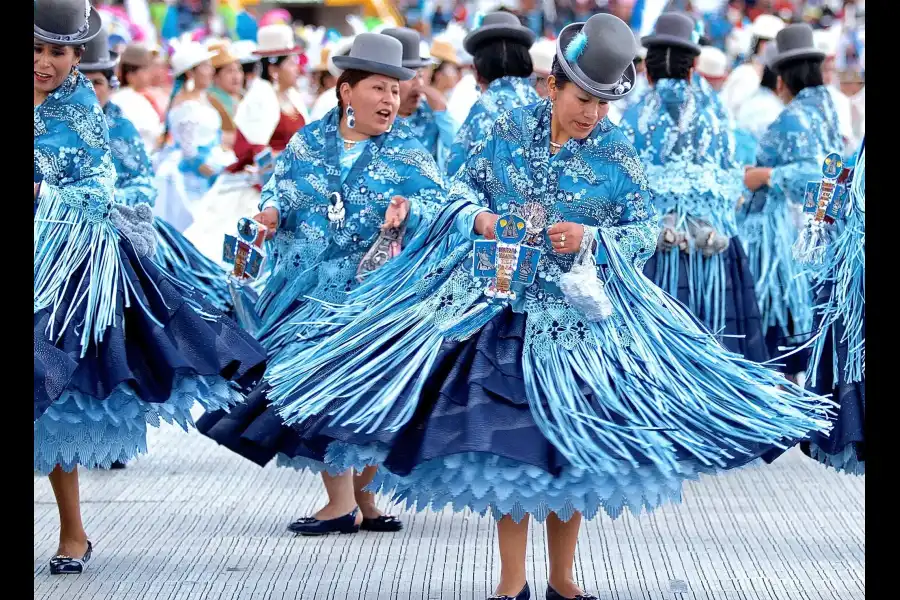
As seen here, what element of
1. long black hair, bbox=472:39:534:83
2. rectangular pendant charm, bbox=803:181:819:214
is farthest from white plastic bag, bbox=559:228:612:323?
long black hair, bbox=472:39:534:83

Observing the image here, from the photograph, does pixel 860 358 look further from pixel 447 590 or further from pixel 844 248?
pixel 447 590

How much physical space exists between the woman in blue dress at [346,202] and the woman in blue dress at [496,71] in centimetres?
119

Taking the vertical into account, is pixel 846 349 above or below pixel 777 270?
above

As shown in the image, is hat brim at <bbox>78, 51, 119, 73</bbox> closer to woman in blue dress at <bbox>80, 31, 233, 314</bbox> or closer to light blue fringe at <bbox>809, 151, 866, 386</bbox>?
woman in blue dress at <bbox>80, 31, 233, 314</bbox>

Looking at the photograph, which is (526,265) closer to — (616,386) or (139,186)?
(616,386)

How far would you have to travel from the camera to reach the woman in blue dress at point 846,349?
459 centimetres

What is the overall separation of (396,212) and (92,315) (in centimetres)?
109

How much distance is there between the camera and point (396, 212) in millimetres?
5078

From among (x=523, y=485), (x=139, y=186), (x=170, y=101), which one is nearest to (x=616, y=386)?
(x=523, y=485)

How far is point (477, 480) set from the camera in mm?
3854

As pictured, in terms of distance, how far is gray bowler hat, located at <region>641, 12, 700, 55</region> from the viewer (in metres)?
6.54

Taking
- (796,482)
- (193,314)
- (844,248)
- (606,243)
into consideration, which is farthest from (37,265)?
(796,482)

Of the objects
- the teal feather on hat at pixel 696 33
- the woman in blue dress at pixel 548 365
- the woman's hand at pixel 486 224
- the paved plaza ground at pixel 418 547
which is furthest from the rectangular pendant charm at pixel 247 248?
the teal feather on hat at pixel 696 33
